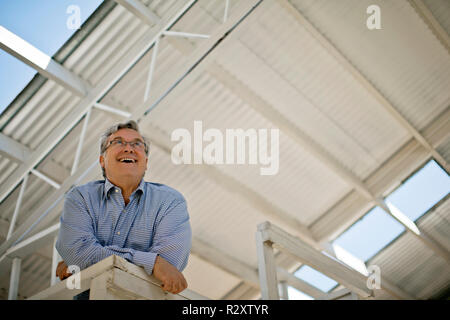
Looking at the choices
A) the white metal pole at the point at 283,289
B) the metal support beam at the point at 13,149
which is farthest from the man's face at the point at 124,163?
the metal support beam at the point at 13,149

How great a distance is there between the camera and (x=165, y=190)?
2.31m

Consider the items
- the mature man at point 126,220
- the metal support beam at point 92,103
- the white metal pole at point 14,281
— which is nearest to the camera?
the mature man at point 126,220

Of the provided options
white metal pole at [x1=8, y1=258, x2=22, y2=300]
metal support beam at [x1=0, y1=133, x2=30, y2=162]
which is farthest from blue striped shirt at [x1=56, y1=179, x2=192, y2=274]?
metal support beam at [x1=0, y1=133, x2=30, y2=162]

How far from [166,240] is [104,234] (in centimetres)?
29

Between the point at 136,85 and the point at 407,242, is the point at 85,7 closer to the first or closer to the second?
the point at 136,85

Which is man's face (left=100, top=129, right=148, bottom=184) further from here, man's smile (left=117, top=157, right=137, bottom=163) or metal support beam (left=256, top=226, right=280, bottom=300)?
metal support beam (left=256, top=226, right=280, bottom=300)

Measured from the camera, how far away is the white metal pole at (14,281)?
24.9 feet

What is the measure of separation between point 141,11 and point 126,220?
19.4ft

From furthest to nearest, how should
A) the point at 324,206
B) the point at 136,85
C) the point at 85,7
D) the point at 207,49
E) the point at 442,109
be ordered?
the point at 324,206 → the point at 442,109 → the point at 136,85 → the point at 85,7 → the point at 207,49

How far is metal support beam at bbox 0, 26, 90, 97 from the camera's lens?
23.3ft

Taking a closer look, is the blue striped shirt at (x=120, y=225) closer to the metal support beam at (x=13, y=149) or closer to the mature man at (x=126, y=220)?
the mature man at (x=126, y=220)

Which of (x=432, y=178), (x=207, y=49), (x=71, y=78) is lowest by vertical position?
(x=207, y=49)

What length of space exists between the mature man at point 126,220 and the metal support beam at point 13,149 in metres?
6.40

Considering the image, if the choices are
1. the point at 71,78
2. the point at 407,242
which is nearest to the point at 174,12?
Answer: the point at 71,78
